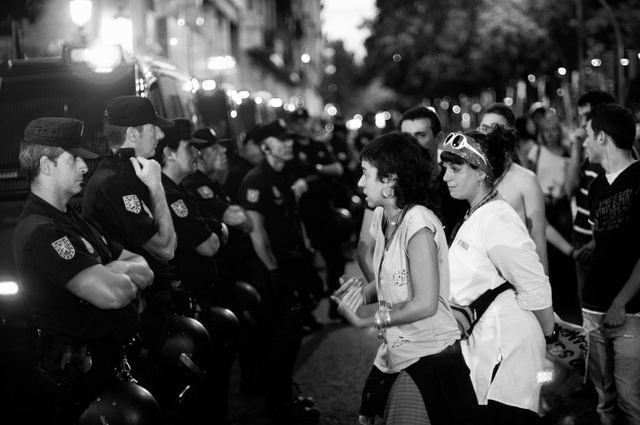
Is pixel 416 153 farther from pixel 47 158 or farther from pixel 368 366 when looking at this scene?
pixel 368 366

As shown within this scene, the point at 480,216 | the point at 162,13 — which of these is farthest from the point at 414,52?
the point at 480,216

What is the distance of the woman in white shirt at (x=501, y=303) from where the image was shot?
4.07 m

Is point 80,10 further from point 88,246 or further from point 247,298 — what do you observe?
point 88,246

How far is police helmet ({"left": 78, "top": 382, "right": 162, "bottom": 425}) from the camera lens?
162 inches

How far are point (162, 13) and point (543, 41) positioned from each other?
1952 centimetres

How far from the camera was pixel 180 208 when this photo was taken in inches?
225

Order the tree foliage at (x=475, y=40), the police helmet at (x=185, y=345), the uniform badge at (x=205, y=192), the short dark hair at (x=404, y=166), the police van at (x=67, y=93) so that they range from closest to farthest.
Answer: the short dark hair at (x=404, y=166), the police helmet at (x=185, y=345), the uniform badge at (x=205, y=192), the police van at (x=67, y=93), the tree foliage at (x=475, y=40)

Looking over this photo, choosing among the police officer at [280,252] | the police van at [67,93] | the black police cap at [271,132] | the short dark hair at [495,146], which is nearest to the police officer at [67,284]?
the police van at [67,93]

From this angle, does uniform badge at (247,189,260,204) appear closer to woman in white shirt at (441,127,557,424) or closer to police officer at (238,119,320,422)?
police officer at (238,119,320,422)

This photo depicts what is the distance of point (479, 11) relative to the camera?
41.4m

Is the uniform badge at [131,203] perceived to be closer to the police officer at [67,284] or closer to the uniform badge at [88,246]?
the police officer at [67,284]

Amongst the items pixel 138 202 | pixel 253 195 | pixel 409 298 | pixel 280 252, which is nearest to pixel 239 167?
pixel 280 252

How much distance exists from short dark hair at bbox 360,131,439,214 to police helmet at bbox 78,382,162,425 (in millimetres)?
1572

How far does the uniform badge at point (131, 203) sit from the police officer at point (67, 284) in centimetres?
48
